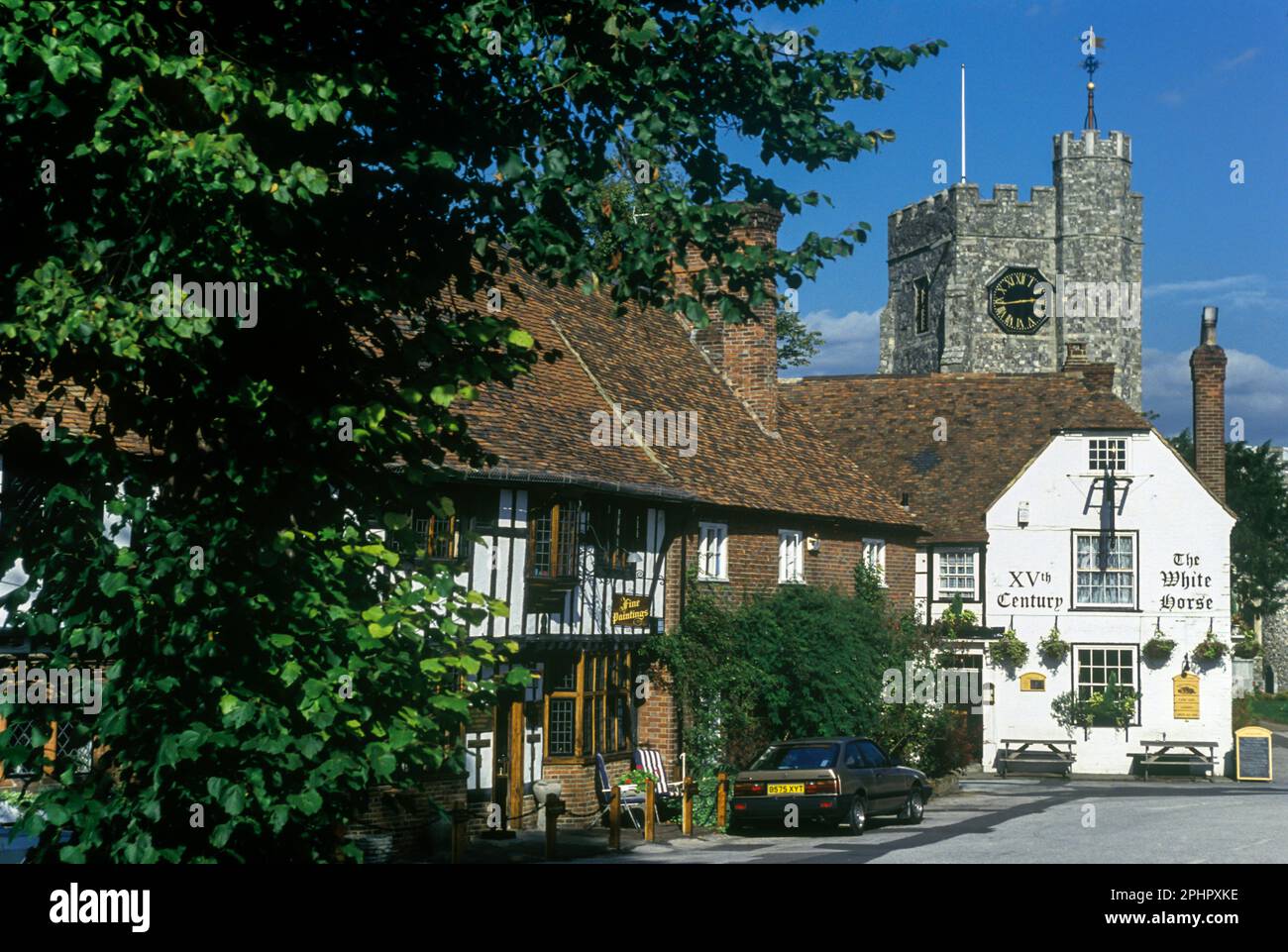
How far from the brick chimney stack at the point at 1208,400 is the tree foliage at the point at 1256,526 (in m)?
24.2

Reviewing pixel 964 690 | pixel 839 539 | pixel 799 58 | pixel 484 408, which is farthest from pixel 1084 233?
pixel 799 58

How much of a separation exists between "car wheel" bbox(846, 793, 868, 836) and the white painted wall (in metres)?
17.9

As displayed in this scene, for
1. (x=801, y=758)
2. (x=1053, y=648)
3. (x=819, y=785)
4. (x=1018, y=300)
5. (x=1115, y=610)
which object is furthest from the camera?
(x=1018, y=300)

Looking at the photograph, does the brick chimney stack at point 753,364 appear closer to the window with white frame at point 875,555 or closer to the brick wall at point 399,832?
the window with white frame at point 875,555

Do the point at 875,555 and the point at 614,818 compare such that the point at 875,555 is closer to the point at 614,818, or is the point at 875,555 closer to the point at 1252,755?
the point at 1252,755

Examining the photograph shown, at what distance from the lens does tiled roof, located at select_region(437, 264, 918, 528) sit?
24.5 meters

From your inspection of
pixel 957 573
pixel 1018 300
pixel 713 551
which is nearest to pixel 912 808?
pixel 713 551

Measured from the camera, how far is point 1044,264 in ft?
264

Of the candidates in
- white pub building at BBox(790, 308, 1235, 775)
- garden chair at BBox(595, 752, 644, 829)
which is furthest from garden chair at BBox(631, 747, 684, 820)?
white pub building at BBox(790, 308, 1235, 775)

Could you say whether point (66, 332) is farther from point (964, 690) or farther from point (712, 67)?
point (964, 690)

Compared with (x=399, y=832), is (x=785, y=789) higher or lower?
higher

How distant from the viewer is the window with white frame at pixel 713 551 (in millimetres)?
28078

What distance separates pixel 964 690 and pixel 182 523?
32634 millimetres

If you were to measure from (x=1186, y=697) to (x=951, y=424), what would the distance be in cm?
A: 999
